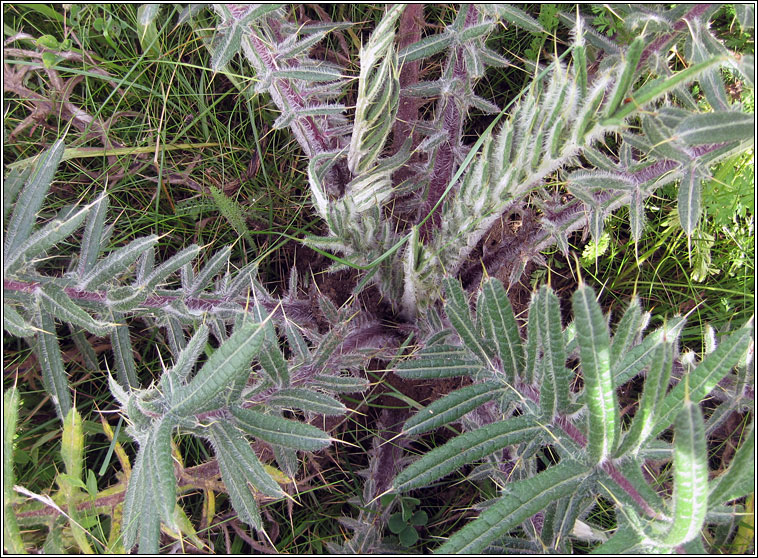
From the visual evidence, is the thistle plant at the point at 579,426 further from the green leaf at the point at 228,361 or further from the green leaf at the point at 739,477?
the green leaf at the point at 228,361

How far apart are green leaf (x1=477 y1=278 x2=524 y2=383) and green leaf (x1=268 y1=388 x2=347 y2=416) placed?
20.7 inches

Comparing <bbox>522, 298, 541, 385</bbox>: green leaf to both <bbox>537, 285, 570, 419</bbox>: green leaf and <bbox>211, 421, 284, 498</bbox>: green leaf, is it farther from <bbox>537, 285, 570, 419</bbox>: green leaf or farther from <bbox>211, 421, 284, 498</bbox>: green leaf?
<bbox>211, 421, 284, 498</bbox>: green leaf

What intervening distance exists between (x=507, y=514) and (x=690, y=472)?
403 mm

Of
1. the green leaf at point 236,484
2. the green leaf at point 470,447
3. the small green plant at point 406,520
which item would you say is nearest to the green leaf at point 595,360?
the green leaf at point 470,447

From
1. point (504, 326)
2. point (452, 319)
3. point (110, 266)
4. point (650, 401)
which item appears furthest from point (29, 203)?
point (650, 401)

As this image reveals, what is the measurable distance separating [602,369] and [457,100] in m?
1.43

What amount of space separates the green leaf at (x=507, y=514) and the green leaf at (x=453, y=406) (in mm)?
353

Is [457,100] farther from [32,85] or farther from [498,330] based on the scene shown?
[32,85]

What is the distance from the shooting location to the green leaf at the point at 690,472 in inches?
41.2

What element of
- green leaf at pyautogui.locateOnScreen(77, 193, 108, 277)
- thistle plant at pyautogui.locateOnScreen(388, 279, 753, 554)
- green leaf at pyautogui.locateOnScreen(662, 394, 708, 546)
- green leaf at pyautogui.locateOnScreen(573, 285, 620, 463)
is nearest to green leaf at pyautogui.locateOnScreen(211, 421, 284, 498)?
thistle plant at pyautogui.locateOnScreen(388, 279, 753, 554)

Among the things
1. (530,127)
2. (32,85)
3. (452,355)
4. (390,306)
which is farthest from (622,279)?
(32,85)

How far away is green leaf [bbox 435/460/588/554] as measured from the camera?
124cm

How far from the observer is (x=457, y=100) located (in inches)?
88.5

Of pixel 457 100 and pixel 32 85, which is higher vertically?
pixel 457 100
